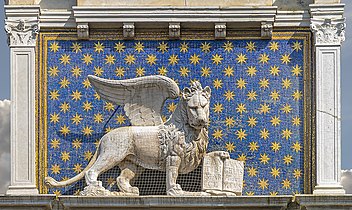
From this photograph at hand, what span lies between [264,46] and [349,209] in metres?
2.99

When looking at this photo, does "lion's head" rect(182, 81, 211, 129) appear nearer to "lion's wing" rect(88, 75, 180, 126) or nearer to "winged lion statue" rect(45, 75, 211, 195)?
"winged lion statue" rect(45, 75, 211, 195)

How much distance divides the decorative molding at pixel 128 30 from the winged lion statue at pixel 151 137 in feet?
2.74

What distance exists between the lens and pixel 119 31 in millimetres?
28484

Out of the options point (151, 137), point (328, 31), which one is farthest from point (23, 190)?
point (328, 31)

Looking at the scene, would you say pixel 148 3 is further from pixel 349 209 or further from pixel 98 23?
pixel 349 209

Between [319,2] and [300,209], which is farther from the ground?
[319,2]

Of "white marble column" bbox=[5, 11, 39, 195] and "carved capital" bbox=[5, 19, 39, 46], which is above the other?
"carved capital" bbox=[5, 19, 39, 46]

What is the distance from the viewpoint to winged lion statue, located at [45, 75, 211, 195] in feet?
90.3

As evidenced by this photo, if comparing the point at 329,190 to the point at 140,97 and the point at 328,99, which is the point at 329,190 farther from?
the point at 140,97

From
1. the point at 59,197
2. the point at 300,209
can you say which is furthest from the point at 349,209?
the point at 59,197

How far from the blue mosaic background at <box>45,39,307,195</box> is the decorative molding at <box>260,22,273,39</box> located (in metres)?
0.12

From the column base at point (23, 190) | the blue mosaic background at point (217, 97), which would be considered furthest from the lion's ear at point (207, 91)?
the column base at point (23, 190)

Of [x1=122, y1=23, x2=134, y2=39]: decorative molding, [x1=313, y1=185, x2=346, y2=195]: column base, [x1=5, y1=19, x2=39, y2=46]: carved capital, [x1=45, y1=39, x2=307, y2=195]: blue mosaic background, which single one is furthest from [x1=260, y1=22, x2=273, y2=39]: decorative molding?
[x1=5, y1=19, x2=39, y2=46]: carved capital

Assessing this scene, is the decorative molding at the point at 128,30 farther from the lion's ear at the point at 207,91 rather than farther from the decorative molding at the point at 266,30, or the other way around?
the decorative molding at the point at 266,30
